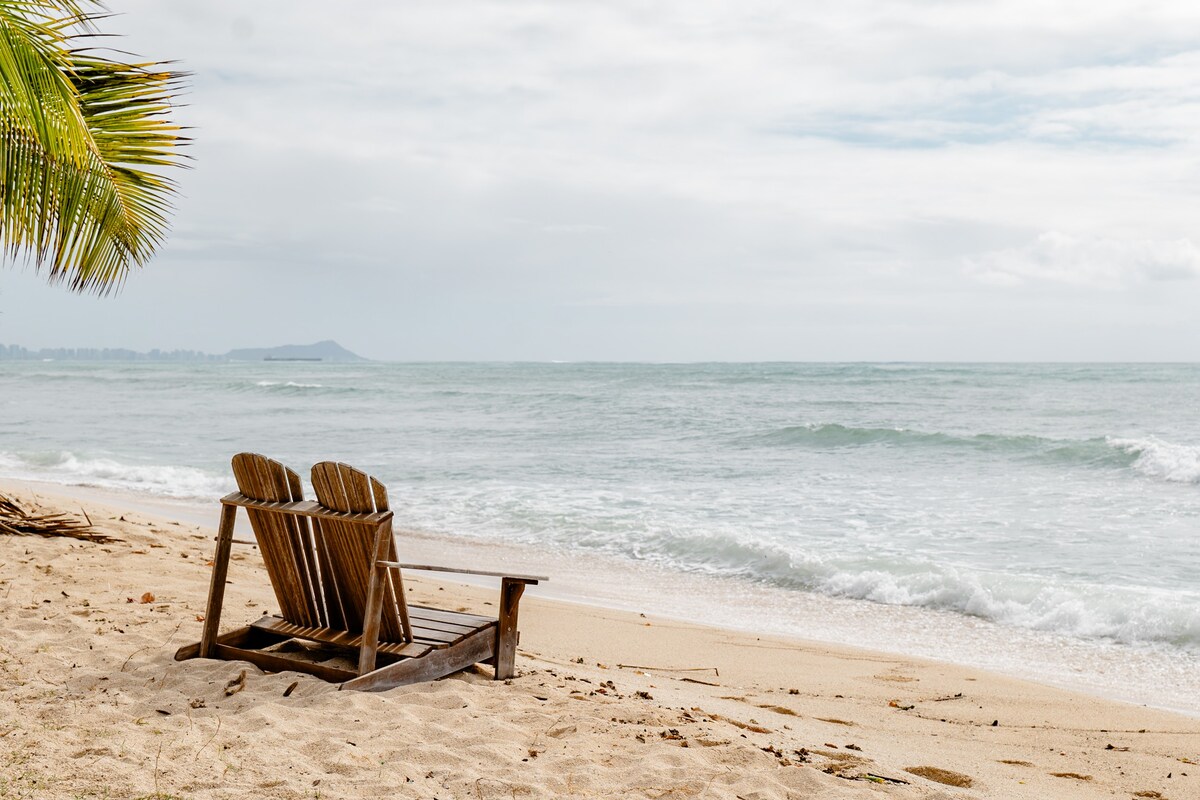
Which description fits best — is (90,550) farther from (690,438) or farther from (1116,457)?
(1116,457)

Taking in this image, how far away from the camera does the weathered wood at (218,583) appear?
4980 millimetres

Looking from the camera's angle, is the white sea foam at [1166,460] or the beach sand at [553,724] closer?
the beach sand at [553,724]

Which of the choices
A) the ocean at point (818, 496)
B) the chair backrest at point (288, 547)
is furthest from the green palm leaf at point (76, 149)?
the ocean at point (818, 496)

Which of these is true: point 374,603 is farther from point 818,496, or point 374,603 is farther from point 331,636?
point 818,496

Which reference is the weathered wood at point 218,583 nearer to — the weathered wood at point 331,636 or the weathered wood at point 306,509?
the weathered wood at point 306,509

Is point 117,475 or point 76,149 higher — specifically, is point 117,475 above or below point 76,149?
below

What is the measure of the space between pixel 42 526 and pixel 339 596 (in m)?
4.87

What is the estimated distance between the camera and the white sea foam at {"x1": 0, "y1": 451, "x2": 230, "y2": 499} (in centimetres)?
1439

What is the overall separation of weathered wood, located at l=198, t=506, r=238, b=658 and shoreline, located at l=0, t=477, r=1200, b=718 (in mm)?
3481

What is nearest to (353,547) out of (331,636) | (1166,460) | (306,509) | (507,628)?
(306,509)

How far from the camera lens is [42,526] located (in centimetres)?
826

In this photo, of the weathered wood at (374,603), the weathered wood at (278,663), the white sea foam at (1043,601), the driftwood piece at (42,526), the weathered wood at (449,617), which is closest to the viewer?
the weathered wood at (374,603)

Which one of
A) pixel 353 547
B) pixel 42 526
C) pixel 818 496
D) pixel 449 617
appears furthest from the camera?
pixel 818 496

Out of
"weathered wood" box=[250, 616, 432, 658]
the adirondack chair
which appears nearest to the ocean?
the adirondack chair
